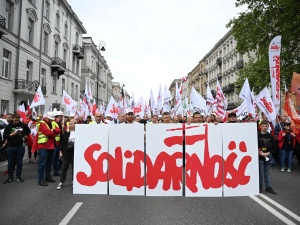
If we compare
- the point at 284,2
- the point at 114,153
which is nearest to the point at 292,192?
the point at 114,153

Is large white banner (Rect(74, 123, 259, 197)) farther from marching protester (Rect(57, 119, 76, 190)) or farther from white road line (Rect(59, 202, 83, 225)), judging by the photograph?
marching protester (Rect(57, 119, 76, 190))

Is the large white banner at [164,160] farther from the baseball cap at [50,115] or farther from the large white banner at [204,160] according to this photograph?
the baseball cap at [50,115]

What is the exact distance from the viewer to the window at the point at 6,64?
2228 centimetres

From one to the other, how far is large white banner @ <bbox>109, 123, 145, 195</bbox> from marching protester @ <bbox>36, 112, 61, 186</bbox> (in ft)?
8.71

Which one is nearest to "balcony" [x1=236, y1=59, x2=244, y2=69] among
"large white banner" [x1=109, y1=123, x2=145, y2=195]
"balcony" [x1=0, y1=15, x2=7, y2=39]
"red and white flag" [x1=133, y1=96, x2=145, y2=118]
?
"red and white flag" [x1=133, y1=96, x2=145, y2=118]

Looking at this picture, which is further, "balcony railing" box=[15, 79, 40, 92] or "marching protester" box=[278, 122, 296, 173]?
"balcony railing" box=[15, 79, 40, 92]

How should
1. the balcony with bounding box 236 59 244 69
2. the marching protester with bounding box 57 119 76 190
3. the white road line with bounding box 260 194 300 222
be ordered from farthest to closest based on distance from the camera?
the balcony with bounding box 236 59 244 69 → the marching protester with bounding box 57 119 76 190 → the white road line with bounding box 260 194 300 222

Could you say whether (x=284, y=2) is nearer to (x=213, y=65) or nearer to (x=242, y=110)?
(x=242, y=110)

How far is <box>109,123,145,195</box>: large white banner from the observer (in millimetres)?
5152

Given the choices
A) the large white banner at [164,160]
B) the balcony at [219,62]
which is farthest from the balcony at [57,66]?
the balcony at [219,62]

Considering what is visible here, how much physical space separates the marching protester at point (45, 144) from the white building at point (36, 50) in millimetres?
13224

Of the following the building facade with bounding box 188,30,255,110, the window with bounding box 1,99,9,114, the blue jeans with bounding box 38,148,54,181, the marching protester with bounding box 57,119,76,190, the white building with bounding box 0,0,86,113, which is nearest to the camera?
the marching protester with bounding box 57,119,76,190

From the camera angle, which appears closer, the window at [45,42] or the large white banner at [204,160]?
the large white banner at [204,160]

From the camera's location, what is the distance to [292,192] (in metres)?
6.30
